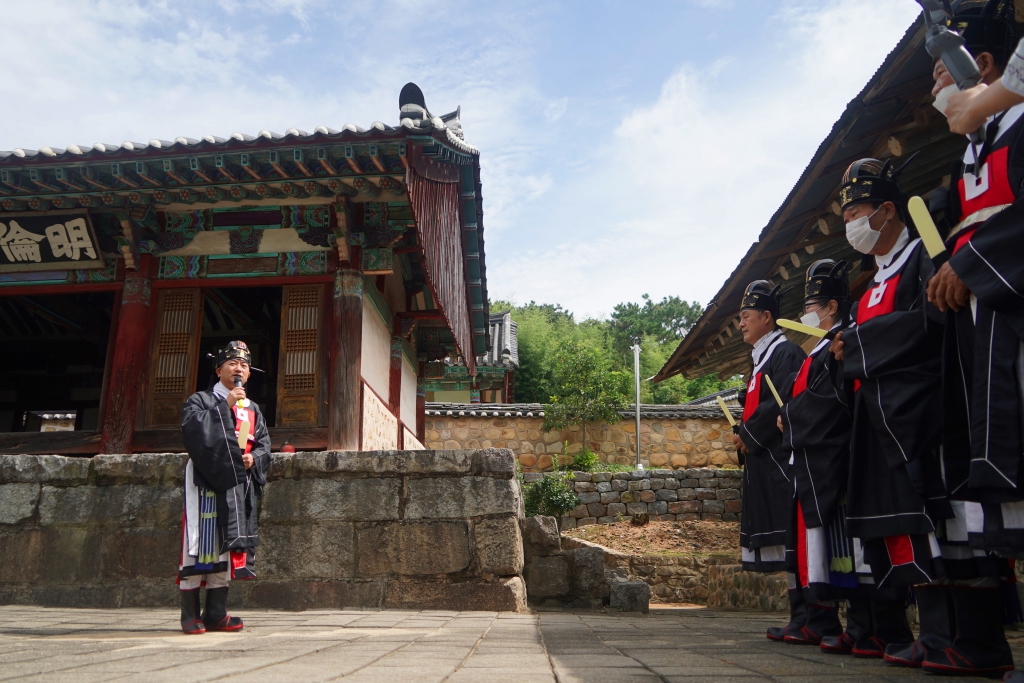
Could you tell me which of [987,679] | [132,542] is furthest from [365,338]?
[987,679]

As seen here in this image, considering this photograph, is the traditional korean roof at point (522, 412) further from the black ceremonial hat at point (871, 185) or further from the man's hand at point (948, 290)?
the man's hand at point (948, 290)

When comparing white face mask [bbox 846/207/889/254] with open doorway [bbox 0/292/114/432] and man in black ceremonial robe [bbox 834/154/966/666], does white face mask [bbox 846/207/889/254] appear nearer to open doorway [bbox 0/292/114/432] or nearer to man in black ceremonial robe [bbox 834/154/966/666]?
man in black ceremonial robe [bbox 834/154/966/666]

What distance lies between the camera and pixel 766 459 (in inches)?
153

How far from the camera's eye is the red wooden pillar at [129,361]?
682 centimetres

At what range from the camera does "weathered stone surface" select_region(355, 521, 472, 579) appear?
509cm

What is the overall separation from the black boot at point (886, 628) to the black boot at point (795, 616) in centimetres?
53

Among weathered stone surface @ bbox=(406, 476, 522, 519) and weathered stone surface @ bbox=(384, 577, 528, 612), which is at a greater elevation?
weathered stone surface @ bbox=(406, 476, 522, 519)

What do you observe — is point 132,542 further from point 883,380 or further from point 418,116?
point 883,380

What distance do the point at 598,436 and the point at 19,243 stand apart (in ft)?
45.0

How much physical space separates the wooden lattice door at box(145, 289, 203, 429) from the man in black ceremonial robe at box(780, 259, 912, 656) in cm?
599

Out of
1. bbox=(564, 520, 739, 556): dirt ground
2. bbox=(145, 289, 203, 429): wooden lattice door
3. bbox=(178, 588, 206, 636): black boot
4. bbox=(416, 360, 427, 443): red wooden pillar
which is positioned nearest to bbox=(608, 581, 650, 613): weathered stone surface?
bbox=(178, 588, 206, 636): black boot

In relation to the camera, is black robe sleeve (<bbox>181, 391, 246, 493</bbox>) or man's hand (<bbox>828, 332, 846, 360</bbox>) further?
black robe sleeve (<bbox>181, 391, 246, 493</bbox>)

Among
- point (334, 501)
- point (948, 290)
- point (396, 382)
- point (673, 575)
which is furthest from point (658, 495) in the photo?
point (948, 290)

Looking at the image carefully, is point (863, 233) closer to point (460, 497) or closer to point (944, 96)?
point (944, 96)
